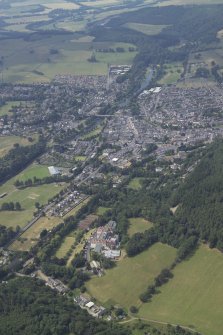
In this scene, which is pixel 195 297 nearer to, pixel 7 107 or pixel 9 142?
pixel 9 142

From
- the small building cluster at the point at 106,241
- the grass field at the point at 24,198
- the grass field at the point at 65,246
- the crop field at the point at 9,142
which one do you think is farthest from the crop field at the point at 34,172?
the small building cluster at the point at 106,241

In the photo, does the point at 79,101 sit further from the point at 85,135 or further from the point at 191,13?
the point at 191,13

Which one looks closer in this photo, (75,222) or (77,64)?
(75,222)

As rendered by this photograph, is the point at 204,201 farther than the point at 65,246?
Yes

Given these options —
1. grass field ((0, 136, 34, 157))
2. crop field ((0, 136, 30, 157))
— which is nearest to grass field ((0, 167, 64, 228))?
crop field ((0, 136, 30, 157))

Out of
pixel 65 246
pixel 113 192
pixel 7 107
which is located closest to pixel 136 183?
pixel 113 192

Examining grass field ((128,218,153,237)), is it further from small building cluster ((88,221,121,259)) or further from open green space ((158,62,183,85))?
open green space ((158,62,183,85))

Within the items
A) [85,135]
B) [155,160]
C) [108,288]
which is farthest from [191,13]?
[108,288]
